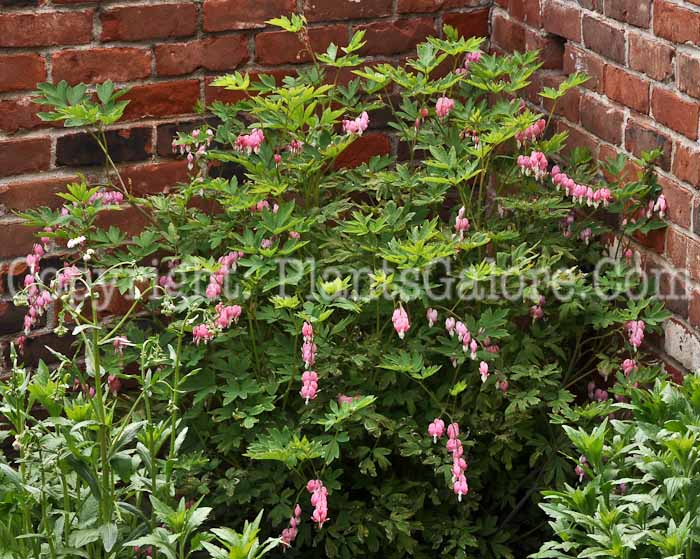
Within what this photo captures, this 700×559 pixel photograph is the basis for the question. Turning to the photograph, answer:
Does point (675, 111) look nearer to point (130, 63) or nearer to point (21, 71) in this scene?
point (130, 63)

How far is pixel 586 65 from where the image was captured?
9.72ft

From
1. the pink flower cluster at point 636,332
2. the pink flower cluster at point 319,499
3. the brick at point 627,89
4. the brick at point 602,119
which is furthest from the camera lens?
the brick at point 602,119

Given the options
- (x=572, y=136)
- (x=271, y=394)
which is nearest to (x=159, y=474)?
(x=271, y=394)

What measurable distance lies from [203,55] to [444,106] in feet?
2.42

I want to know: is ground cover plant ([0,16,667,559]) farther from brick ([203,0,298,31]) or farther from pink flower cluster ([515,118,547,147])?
brick ([203,0,298,31])

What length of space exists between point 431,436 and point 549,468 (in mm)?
303

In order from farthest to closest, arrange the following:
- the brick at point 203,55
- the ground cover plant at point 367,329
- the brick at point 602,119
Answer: the brick at point 203,55 < the brick at point 602,119 < the ground cover plant at point 367,329

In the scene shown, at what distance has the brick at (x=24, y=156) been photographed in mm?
2965

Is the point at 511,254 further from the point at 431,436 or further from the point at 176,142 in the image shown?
the point at 176,142

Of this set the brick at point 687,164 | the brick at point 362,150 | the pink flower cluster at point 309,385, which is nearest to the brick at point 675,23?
the brick at point 687,164

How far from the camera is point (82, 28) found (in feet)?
9.70

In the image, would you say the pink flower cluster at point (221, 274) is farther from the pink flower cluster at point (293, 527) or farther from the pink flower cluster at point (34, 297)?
the pink flower cluster at point (293, 527)

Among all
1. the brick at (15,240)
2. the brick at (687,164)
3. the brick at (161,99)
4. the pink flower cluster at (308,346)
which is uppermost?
the brick at (687,164)

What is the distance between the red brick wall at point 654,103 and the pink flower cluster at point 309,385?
861 millimetres
